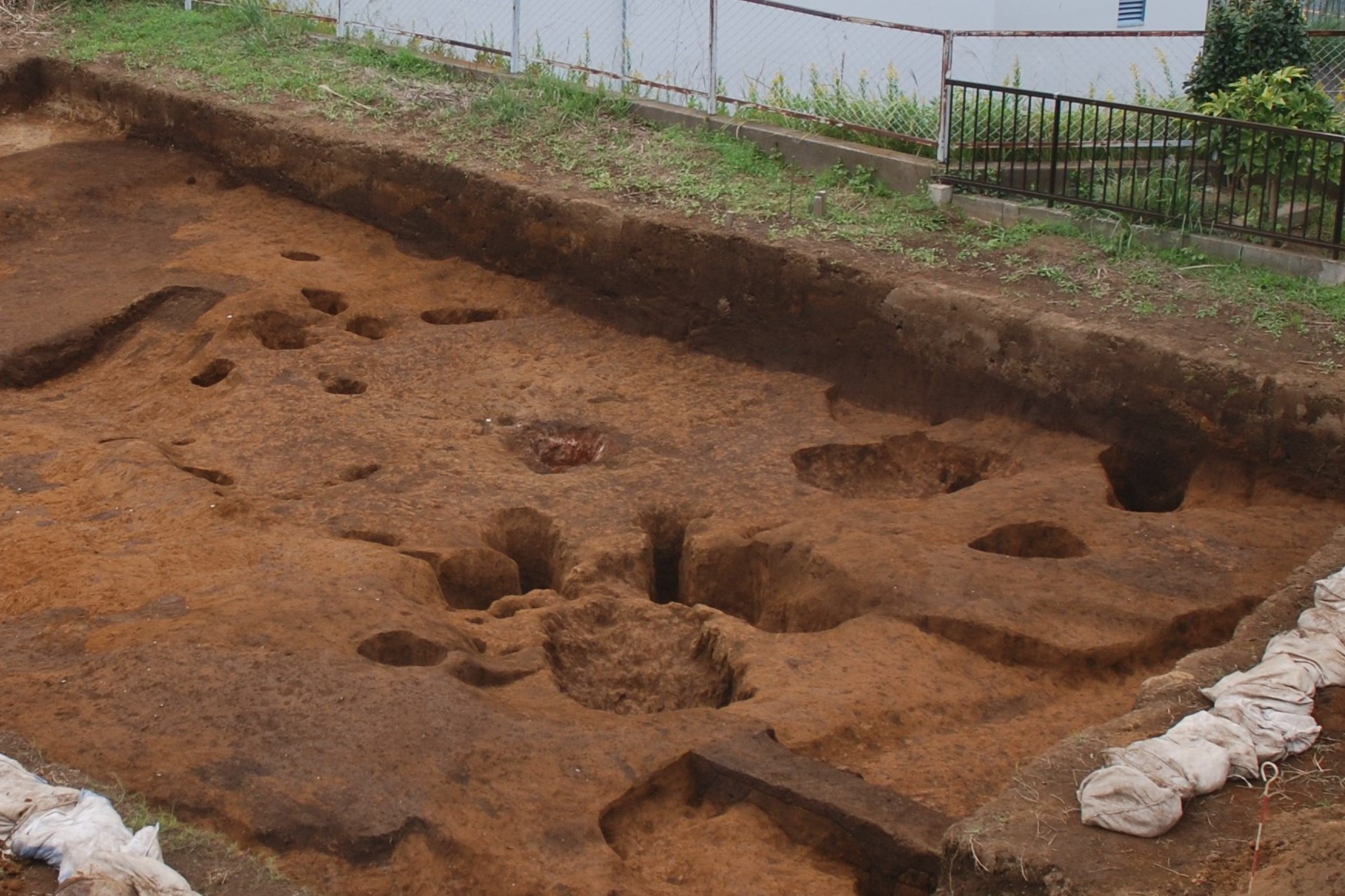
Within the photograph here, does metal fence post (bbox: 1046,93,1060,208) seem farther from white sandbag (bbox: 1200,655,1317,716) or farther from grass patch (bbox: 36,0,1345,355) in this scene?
white sandbag (bbox: 1200,655,1317,716)

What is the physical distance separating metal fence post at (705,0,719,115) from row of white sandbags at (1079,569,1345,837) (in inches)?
248

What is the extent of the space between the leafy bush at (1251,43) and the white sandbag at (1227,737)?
5764 millimetres

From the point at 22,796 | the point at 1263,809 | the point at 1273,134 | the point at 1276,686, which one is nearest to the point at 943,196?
the point at 1273,134

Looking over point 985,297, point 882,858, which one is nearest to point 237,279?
point 985,297

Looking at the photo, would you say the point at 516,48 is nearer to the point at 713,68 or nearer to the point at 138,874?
the point at 713,68

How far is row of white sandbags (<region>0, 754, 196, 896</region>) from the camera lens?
3.74 meters

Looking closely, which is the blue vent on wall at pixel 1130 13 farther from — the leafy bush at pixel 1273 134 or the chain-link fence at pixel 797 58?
the leafy bush at pixel 1273 134

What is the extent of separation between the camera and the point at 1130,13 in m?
14.2

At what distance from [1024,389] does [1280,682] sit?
316cm

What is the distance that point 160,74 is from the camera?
457 inches

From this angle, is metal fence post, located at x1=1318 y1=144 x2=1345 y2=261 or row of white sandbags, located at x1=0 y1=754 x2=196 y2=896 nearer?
row of white sandbags, located at x1=0 y1=754 x2=196 y2=896

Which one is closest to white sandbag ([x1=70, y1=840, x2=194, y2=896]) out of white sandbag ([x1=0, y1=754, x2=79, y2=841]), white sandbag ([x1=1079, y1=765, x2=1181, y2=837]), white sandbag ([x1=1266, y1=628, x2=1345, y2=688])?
white sandbag ([x1=0, y1=754, x2=79, y2=841])

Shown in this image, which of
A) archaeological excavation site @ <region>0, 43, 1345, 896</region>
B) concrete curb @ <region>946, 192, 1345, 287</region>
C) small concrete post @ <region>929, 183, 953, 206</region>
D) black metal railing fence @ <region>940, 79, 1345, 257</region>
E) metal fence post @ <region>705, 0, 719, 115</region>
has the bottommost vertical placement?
archaeological excavation site @ <region>0, 43, 1345, 896</region>

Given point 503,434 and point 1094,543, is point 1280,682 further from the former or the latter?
point 503,434
